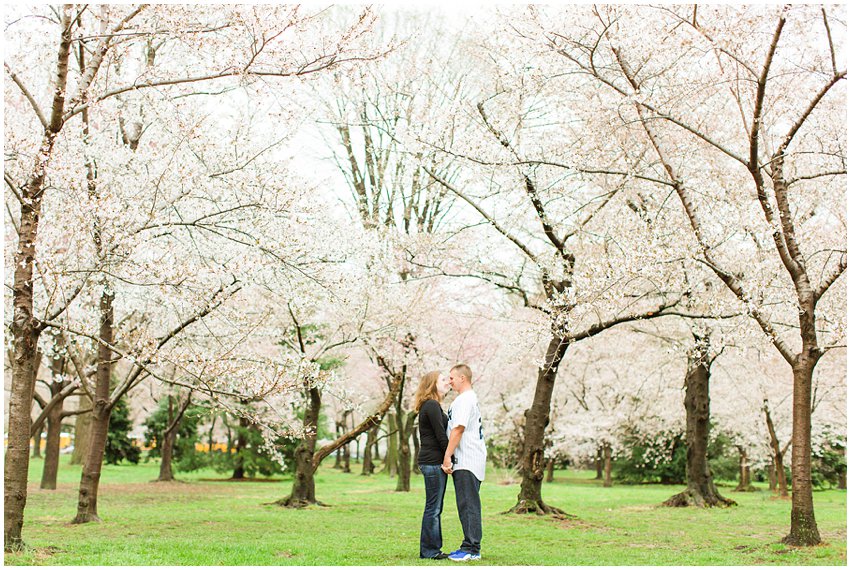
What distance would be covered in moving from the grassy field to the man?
14.9 inches

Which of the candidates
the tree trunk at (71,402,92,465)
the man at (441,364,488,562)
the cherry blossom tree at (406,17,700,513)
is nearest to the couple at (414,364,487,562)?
the man at (441,364,488,562)

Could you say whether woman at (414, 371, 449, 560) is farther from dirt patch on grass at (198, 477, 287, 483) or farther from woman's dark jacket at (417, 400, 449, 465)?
dirt patch on grass at (198, 477, 287, 483)

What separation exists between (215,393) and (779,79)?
8541mm

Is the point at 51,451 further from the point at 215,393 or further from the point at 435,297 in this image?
the point at 215,393

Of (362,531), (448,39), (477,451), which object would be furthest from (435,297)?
(477,451)

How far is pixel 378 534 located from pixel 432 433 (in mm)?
3274

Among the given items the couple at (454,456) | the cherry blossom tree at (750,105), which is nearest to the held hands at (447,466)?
the couple at (454,456)

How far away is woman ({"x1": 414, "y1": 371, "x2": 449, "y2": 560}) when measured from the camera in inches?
257

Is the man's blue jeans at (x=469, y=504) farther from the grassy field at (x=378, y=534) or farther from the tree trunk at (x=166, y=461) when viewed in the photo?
the tree trunk at (x=166, y=461)

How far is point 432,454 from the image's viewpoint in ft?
21.6

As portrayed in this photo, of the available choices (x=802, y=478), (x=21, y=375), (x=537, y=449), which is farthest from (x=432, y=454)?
(x=537, y=449)

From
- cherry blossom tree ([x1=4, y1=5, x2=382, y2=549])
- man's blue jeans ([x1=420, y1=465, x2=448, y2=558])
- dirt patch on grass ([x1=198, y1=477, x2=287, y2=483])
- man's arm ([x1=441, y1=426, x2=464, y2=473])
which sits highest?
cherry blossom tree ([x1=4, y1=5, x2=382, y2=549])

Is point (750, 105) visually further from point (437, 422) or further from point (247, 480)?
point (247, 480)

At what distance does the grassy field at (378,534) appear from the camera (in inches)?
281
